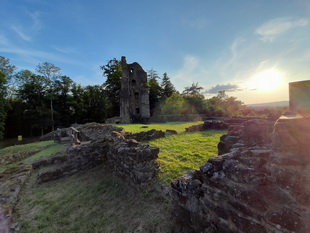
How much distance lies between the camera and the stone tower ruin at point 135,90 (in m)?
24.8

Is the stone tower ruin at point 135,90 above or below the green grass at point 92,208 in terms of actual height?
above

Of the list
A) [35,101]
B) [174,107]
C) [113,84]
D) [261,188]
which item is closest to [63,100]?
[35,101]

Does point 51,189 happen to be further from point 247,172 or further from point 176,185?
point 247,172

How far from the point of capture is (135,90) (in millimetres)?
25953

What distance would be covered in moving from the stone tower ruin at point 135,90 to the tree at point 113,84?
7570 mm

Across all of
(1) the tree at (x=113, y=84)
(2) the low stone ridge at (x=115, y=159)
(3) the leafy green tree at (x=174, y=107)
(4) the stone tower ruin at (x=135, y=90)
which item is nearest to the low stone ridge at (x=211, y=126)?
(2) the low stone ridge at (x=115, y=159)

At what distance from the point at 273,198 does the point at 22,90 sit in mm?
36517

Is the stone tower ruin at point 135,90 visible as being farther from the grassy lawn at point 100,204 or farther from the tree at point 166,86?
the grassy lawn at point 100,204

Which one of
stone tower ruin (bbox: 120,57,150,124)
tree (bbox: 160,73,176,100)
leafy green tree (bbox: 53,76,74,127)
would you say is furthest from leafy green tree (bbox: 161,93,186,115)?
leafy green tree (bbox: 53,76,74,127)

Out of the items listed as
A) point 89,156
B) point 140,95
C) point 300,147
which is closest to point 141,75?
point 140,95

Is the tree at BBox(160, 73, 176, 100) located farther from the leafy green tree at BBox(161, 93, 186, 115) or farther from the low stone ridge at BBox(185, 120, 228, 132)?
the low stone ridge at BBox(185, 120, 228, 132)

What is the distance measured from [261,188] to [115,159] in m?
4.09

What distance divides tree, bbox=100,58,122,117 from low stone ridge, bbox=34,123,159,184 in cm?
2830

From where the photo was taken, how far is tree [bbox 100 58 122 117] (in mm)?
32656
